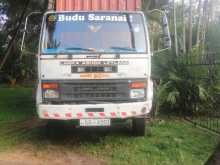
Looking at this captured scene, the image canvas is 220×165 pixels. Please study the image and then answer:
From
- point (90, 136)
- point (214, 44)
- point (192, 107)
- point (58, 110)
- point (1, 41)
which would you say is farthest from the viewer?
point (1, 41)

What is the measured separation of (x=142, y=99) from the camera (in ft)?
28.8

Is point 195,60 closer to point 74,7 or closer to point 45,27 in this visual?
point 74,7

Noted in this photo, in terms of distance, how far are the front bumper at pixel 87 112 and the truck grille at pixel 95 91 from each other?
0.15m

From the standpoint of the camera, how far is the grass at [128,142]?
8.34m

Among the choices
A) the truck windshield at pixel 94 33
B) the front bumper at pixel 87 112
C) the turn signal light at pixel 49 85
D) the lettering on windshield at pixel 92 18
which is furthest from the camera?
the lettering on windshield at pixel 92 18

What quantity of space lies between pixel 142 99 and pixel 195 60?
4.04 m

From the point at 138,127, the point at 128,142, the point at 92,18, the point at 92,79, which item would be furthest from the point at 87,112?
the point at 92,18

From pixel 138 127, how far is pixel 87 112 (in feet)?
4.86

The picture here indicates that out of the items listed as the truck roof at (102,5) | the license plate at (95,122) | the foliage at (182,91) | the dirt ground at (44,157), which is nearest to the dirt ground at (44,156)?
the dirt ground at (44,157)

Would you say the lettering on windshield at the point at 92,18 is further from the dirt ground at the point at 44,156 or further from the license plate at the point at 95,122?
the dirt ground at the point at 44,156

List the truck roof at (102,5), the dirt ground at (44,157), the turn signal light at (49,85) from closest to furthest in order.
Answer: the dirt ground at (44,157) < the turn signal light at (49,85) < the truck roof at (102,5)

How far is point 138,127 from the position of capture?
966 centimetres

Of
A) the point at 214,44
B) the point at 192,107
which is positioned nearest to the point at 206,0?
the point at 192,107

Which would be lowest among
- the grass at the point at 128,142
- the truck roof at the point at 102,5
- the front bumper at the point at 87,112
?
the grass at the point at 128,142
